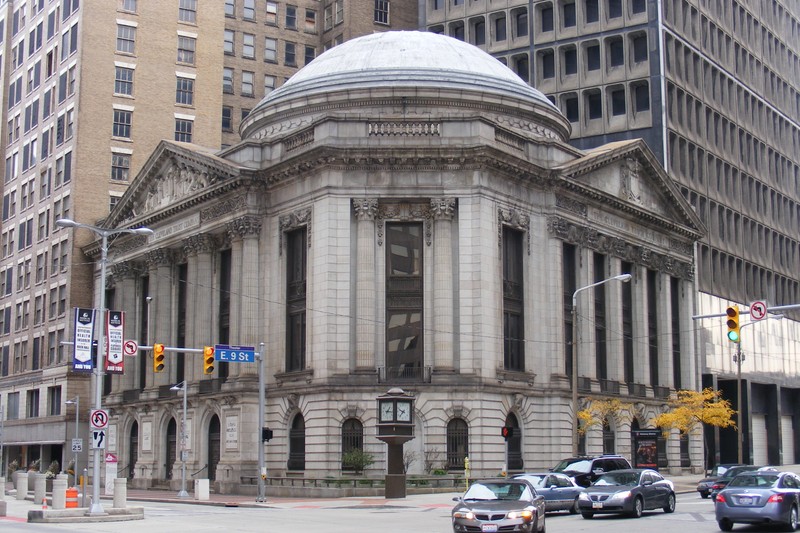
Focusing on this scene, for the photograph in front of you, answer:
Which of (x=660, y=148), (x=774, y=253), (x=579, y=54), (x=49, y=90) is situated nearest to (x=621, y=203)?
(x=660, y=148)

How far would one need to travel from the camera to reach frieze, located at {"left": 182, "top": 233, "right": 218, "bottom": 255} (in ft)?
217

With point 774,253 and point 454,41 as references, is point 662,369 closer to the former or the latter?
point 454,41

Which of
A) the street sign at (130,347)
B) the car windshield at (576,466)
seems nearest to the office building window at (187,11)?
the street sign at (130,347)

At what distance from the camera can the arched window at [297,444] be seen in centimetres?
5729

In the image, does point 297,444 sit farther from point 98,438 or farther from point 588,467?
point 588,467

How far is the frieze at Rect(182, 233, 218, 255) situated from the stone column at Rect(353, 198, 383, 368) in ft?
42.0

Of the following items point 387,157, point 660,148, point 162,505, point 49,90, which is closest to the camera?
point 162,505

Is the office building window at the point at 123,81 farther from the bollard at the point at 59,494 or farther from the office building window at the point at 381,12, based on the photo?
the bollard at the point at 59,494

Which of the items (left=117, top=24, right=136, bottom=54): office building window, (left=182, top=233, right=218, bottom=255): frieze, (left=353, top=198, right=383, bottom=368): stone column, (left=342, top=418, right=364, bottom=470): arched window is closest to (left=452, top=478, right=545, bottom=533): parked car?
(left=342, top=418, right=364, bottom=470): arched window

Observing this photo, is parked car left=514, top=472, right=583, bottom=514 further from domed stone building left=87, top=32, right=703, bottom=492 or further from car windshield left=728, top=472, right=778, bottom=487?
domed stone building left=87, top=32, right=703, bottom=492

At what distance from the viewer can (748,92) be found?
101 m

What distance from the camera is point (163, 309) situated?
71.2m

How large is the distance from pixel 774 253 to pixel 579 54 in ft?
95.3

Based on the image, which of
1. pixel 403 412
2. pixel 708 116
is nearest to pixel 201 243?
pixel 403 412
